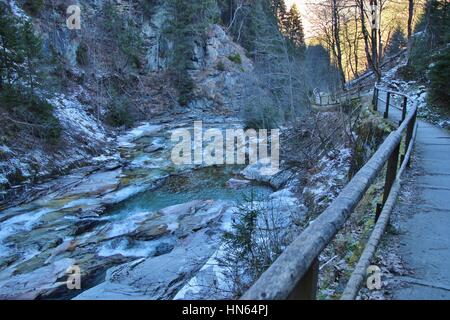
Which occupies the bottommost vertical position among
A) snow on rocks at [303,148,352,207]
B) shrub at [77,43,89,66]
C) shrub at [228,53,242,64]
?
snow on rocks at [303,148,352,207]

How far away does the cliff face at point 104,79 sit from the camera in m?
15.4

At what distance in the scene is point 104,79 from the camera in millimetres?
28969

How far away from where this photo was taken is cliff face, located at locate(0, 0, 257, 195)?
15.4 m

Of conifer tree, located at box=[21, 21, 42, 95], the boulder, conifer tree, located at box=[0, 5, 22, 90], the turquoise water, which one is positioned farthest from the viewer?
conifer tree, located at box=[21, 21, 42, 95]

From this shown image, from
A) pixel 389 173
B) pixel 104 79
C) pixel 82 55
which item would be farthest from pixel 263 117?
pixel 389 173

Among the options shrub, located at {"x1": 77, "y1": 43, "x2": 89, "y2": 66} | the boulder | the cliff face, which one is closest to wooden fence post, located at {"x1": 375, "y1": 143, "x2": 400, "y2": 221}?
the boulder

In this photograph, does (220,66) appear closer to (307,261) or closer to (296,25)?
(296,25)

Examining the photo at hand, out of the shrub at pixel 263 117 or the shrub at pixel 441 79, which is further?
the shrub at pixel 263 117

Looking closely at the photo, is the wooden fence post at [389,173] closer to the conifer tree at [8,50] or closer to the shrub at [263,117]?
the conifer tree at [8,50]

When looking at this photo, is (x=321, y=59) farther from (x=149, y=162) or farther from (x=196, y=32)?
(x=149, y=162)

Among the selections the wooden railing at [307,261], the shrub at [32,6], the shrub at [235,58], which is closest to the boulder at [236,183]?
the wooden railing at [307,261]

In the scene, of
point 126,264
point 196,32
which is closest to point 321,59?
point 196,32

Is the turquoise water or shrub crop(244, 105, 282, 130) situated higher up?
shrub crop(244, 105, 282, 130)

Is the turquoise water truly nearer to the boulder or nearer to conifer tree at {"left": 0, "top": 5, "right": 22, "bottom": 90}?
the boulder
